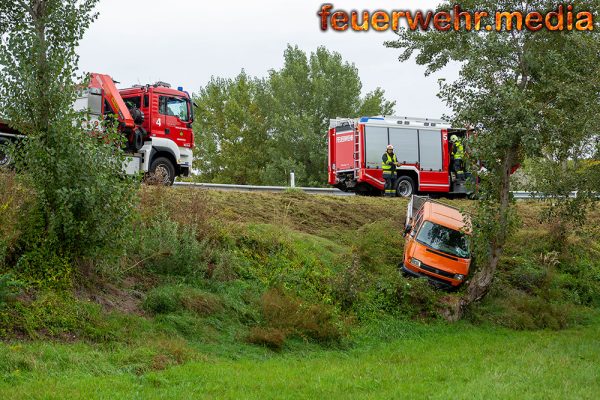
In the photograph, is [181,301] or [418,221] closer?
[181,301]

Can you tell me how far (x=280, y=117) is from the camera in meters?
53.6

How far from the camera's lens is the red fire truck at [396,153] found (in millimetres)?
28594

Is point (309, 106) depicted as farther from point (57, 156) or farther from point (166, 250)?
point (57, 156)

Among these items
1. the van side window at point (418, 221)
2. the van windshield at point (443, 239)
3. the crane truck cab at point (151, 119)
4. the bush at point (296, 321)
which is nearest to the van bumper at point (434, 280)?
the van windshield at point (443, 239)

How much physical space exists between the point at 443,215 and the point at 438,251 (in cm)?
126

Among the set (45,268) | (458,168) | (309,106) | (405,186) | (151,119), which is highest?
(309,106)

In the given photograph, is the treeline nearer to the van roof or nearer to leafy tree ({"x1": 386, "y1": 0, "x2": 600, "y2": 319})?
the van roof

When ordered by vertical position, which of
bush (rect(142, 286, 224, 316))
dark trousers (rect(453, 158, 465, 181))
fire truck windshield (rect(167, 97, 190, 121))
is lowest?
bush (rect(142, 286, 224, 316))

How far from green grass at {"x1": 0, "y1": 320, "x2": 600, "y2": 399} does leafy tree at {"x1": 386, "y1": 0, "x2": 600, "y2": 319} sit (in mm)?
3421

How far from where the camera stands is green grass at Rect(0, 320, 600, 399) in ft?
34.1

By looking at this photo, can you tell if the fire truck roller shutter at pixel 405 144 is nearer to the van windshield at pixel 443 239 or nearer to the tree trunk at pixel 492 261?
the van windshield at pixel 443 239

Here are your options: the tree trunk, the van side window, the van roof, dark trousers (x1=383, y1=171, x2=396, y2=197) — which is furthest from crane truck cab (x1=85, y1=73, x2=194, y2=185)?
the tree trunk

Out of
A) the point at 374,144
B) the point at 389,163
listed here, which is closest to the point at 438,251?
the point at 389,163

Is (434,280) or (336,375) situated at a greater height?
(434,280)
